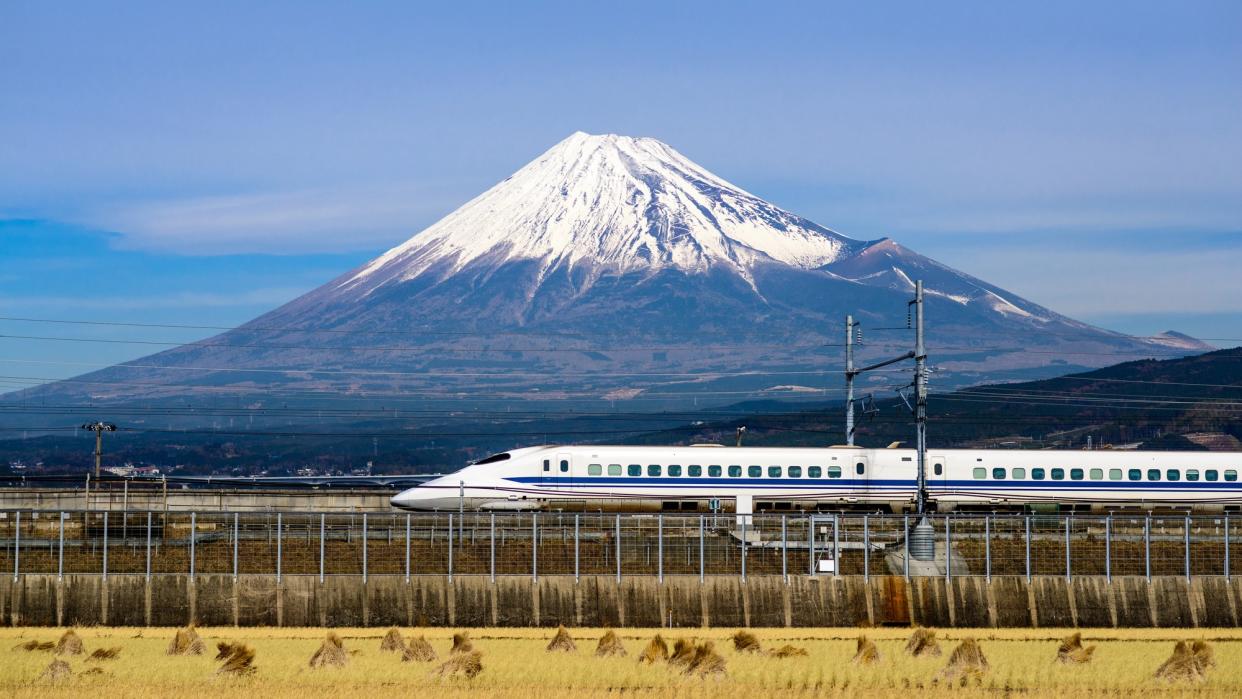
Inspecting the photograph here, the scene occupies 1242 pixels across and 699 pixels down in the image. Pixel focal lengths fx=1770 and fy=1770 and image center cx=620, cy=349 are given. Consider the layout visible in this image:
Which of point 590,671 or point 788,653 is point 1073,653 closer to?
point 788,653

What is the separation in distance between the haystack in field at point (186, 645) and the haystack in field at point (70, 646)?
197 centimetres

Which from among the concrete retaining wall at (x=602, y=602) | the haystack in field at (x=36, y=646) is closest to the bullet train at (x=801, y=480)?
the concrete retaining wall at (x=602, y=602)

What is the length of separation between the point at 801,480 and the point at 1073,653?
3585 cm

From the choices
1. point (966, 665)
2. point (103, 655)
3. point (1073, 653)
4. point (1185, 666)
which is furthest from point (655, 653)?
point (103, 655)

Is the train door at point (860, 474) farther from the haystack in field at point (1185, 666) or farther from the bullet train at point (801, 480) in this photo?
the haystack in field at point (1185, 666)

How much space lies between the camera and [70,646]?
3994 centimetres

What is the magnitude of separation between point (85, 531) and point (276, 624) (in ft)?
24.0

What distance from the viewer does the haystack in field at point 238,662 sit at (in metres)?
36.5

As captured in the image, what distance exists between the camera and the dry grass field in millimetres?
34375

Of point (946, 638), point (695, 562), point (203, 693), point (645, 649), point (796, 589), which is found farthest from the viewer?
point (695, 562)

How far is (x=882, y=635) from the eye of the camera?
151ft

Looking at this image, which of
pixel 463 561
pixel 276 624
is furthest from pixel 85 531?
pixel 463 561

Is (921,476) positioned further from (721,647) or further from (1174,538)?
(721,647)

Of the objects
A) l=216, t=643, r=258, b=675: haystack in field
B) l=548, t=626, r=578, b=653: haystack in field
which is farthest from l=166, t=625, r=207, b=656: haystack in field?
l=548, t=626, r=578, b=653: haystack in field
